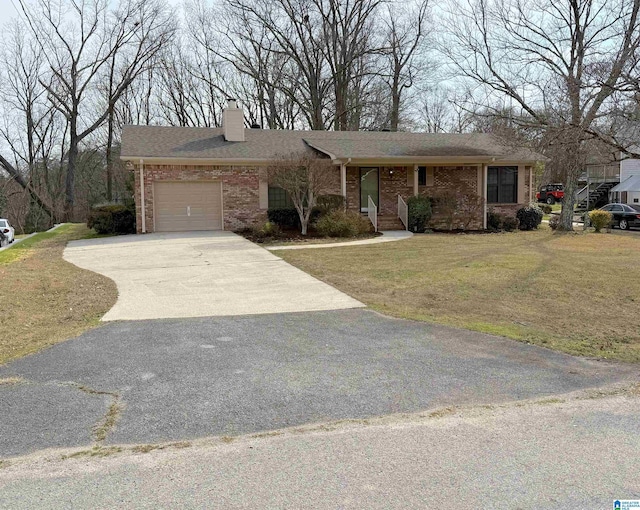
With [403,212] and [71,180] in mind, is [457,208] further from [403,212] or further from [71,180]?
[71,180]

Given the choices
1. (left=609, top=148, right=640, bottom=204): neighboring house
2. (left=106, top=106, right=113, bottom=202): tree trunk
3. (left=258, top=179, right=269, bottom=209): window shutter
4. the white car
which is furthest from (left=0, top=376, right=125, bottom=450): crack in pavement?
(left=609, top=148, right=640, bottom=204): neighboring house

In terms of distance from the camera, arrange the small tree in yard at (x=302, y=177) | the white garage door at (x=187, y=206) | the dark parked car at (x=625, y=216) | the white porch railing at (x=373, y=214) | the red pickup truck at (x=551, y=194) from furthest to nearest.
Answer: the red pickup truck at (x=551, y=194) → the dark parked car at (x=625, y=216) → the white porch railing at (x=373, y=214) → the white garage door at (x=187, y=206) → the small tree in yard at (x=302, y=177)

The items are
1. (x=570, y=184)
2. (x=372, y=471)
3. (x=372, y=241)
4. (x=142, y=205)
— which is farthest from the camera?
(x=570, y=184)

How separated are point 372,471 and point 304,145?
1918 cm

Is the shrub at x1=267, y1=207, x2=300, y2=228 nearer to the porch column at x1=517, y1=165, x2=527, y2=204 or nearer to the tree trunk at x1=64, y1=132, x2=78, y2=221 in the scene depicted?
the porch column at x1=517, y1=165, x2=527, y2=204

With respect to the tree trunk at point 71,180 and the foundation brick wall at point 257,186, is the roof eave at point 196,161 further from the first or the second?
the tree trunk at point 71,180

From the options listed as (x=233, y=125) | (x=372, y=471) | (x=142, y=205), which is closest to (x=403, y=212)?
(x=233, y=125)

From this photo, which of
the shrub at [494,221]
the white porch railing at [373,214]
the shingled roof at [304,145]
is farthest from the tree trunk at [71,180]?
the shrub at [494,221]

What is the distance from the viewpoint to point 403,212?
19609 millimetres

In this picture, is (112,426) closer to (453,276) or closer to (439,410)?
(439,410)

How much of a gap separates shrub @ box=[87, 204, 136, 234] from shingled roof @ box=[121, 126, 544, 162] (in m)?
2.16

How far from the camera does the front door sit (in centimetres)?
2072

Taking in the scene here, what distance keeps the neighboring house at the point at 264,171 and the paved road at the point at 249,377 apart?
12784mm

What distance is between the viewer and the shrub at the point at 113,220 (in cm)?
1841
